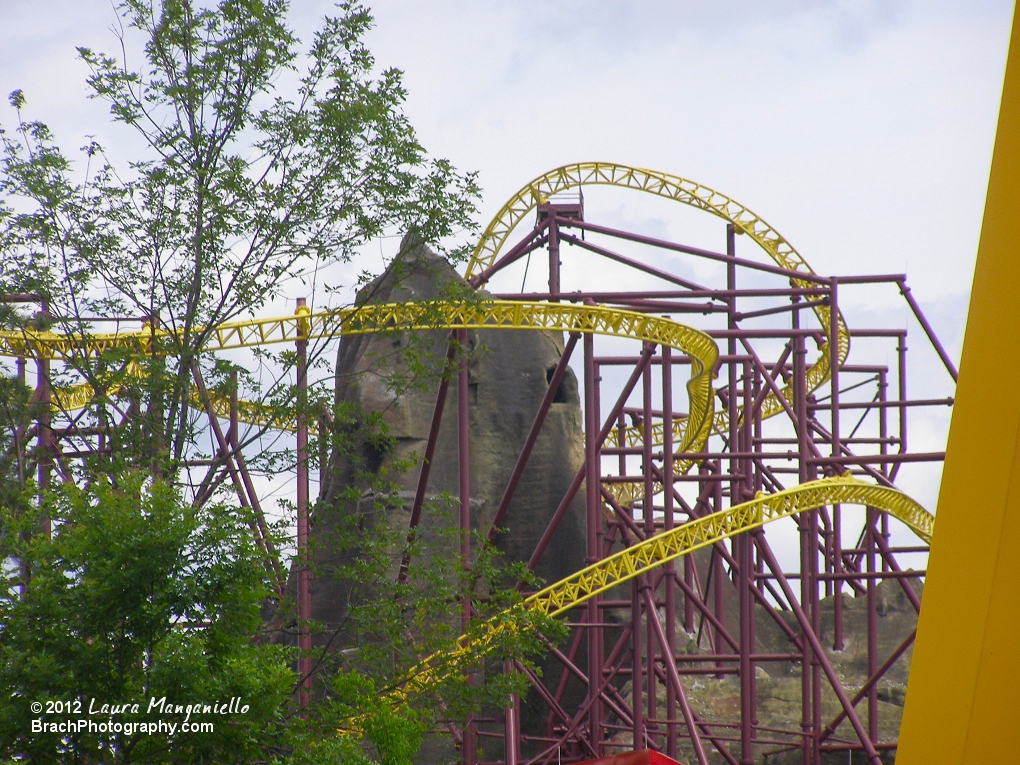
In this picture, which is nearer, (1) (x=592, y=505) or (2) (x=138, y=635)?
(2) (x=138, y=635)

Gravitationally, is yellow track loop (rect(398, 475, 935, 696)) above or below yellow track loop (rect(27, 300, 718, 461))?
below

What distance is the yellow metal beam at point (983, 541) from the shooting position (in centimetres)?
366

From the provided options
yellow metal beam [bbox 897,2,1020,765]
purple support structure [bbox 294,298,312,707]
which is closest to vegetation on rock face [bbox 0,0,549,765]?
purple support structure [bbox 294,298,312,707]

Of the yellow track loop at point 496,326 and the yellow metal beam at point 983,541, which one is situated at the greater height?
the yellow track loop at point 496,326

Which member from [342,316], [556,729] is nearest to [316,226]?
[342,316]

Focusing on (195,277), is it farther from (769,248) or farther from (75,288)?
(769,248)

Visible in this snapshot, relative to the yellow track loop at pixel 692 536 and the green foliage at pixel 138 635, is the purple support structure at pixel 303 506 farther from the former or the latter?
the yellow track loop at pixel 692 536

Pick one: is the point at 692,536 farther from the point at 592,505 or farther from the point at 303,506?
the point at 303,506

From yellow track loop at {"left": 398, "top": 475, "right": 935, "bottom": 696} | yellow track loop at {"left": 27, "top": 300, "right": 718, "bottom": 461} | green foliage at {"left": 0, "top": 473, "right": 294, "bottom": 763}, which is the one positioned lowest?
green foliage at {"left": 0, "top": 473, "right": 294, "bottom": 763}

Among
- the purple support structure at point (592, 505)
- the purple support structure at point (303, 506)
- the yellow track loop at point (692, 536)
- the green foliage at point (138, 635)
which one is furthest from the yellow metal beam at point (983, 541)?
the purple support structure at point (592, 505)

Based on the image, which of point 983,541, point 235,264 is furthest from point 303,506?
point 983,541

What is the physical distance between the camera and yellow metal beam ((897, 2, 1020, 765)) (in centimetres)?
366

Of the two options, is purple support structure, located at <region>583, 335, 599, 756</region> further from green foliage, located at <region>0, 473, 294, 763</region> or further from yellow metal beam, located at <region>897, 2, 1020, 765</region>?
yellow metal beam, located at <region>897, 2, 1020, 765</region>

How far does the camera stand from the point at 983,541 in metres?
3.71
